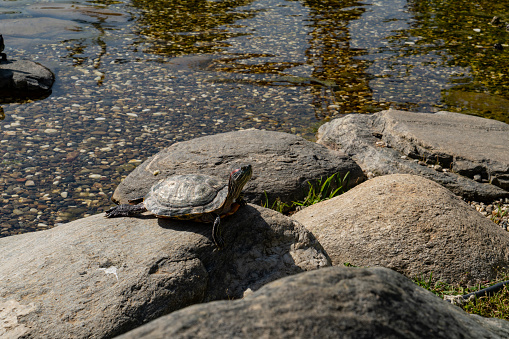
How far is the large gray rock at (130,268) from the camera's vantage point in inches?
122

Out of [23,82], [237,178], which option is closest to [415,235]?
[237,178]

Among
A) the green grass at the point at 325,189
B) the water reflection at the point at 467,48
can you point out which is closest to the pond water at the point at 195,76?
the water reflection at the point at 467,48

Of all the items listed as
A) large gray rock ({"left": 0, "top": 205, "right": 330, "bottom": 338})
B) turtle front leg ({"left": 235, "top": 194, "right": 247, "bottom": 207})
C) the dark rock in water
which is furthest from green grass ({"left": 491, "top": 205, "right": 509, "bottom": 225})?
the dark rock in water

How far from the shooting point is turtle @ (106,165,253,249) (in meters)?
3.75

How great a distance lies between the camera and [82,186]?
636 cm

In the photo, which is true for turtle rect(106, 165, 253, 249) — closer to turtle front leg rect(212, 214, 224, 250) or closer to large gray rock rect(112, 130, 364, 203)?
turtle front leg rect(212, 214, 224, 250)

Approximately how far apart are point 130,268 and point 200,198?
2.73ft

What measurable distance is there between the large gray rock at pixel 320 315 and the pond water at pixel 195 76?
14.8 ft

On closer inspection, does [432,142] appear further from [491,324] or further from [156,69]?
[156,69]

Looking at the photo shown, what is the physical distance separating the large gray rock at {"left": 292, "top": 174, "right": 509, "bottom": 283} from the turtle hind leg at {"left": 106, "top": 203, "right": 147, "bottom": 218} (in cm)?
184

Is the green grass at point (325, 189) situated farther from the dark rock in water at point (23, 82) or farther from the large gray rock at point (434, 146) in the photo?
the dark rock in water at point (23, 82)

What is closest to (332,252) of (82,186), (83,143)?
(82,186)

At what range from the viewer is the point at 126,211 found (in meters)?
4.16

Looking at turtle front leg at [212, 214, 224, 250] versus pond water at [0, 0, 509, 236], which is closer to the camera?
turtle front leg at [212, 214, 224, 250]
